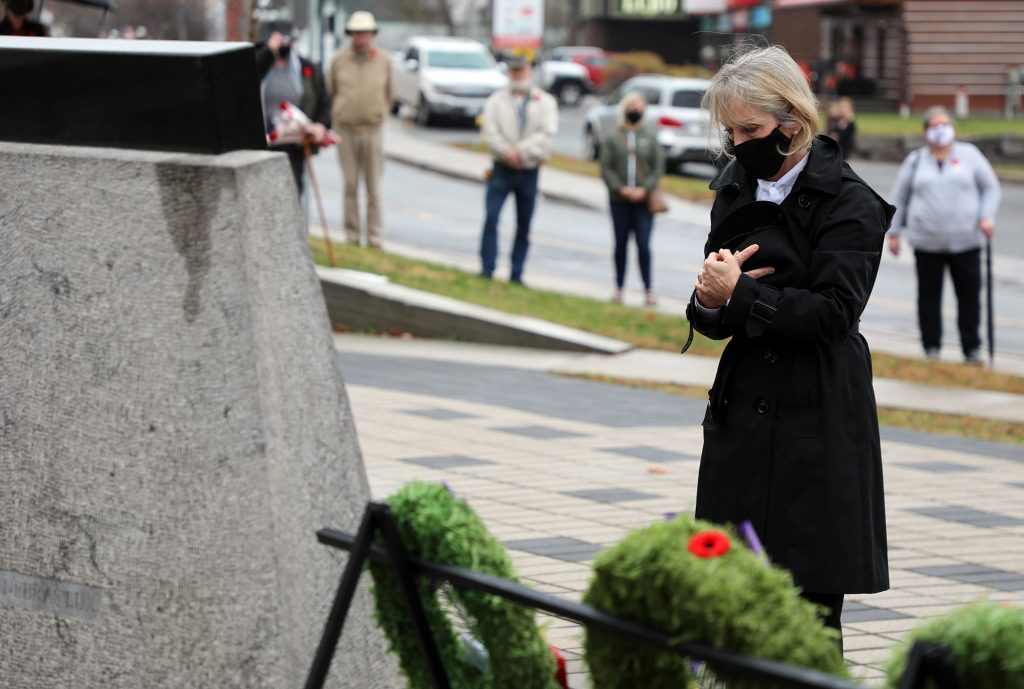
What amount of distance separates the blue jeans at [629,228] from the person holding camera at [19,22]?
23.7 ft

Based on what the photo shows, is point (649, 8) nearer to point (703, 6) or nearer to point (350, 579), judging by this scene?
point (703, 6)

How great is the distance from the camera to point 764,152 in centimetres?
367

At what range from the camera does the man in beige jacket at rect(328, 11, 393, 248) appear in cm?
1623

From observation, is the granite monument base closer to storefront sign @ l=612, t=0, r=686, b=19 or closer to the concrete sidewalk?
the concrete sidewalk

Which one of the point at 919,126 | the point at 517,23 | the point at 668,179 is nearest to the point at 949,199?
the point at 668,179

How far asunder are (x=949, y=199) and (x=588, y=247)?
8.35m

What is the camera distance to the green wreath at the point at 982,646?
197 centimetres

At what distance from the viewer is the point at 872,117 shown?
149 ft

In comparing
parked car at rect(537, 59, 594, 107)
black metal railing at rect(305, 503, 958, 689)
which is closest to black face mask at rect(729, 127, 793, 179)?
black metal railing at rect(305, 503, 958, 689)

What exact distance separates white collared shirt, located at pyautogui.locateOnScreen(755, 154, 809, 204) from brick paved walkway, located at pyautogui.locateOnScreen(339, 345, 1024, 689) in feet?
4.45

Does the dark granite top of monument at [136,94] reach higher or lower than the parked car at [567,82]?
higher

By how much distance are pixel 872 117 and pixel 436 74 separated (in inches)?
535

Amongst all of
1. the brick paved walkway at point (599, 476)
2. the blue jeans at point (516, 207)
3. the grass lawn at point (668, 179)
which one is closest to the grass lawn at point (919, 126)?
the grass lawn at point (668, 179)

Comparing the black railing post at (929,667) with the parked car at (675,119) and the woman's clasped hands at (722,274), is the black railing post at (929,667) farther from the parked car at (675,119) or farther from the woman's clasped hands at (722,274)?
the parked car at (675,119)
